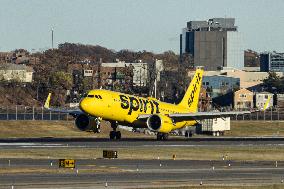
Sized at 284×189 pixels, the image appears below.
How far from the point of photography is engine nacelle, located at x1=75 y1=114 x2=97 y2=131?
375 feet

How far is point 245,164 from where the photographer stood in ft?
270

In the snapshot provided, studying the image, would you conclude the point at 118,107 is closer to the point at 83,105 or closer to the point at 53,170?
the point at 83,105

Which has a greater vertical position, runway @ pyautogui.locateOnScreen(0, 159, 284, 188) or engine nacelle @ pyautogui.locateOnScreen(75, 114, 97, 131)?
engine nacelle @ pyautogui.locateOnScreen(75, 114, 97, 131)

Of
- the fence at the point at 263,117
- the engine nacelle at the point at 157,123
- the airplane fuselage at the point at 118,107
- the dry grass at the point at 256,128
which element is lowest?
the dry grass at the point at 256,128

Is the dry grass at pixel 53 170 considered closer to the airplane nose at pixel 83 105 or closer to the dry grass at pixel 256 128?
the airplane nose at pixel 83 105

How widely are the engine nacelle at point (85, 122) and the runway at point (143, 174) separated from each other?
30.5m

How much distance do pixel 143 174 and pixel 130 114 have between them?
43023mm

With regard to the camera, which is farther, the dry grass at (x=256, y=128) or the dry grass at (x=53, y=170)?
the dry grass at (x=256, y=128)

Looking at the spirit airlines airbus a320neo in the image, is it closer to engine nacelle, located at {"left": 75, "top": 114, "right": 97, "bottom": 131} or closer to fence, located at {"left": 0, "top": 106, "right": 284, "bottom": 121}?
engine nacelle, located at {"left": 75, "top": 114, "right": 97, "bottom": 131}

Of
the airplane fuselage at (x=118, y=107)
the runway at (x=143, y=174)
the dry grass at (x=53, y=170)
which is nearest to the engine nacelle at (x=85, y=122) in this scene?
the airplane fuselage at (x=118, y=107)

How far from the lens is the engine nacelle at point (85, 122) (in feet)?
375

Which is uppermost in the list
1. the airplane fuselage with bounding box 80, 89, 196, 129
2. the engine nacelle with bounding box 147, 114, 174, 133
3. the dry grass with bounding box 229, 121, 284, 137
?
the airplane fuselage with bounding box 80, 89, 196, 129

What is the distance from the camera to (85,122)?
Result: 115625 millimetres

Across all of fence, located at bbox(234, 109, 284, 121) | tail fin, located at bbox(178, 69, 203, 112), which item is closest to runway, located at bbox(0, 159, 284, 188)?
tail fin, located at bbox(178, 69, 203, 112)
